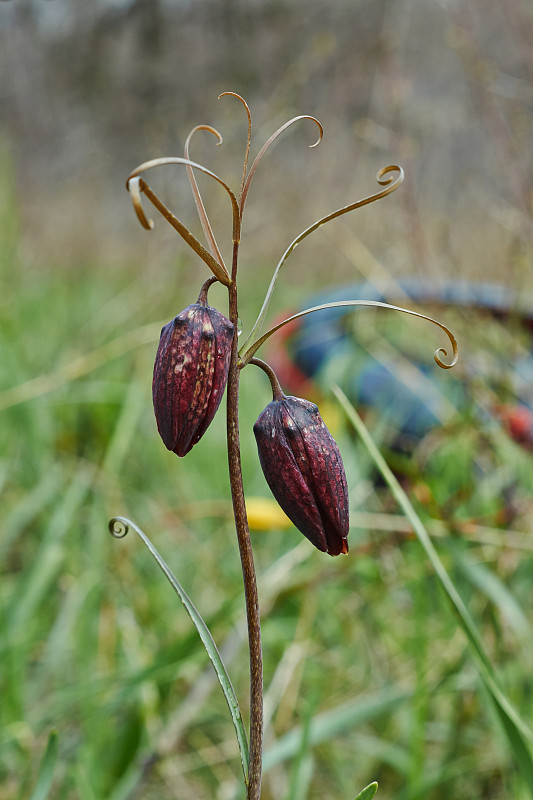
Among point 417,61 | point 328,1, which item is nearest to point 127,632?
point 417,61

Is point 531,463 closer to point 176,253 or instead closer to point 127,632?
point 127,632

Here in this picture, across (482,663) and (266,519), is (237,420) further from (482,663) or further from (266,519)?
(266,519)

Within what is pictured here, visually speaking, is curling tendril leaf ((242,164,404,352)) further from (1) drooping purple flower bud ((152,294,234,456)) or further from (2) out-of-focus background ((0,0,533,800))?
(2) out-of-focus background ((0,0,533,800))

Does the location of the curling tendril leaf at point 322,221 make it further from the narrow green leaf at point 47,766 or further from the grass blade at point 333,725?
the grass blade at point 333,725

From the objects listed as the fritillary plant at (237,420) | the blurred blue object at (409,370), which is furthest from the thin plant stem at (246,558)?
the blurred blue object at (409,370)

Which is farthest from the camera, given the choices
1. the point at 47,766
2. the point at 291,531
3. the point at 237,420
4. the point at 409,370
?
the point at 409,370

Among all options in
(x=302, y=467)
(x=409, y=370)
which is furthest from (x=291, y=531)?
(x=302, y=467)

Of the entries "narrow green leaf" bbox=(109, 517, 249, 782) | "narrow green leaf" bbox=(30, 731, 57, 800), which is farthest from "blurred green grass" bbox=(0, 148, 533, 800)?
"narrow green leaf" bbox=(109, 517, 249, 782)
